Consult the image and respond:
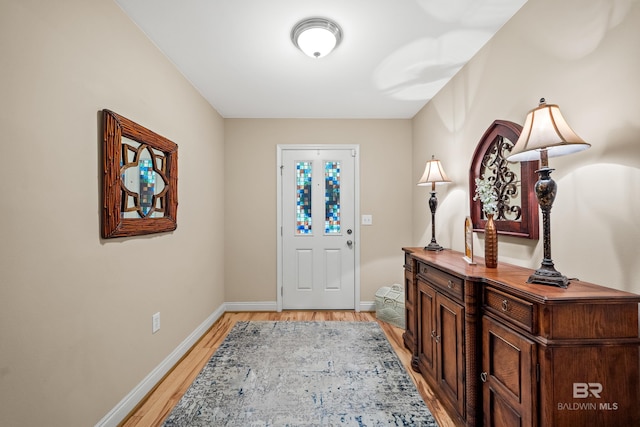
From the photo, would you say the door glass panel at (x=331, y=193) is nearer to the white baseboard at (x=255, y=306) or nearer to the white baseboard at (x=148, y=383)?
the white baseboard at (x=255, y=306)

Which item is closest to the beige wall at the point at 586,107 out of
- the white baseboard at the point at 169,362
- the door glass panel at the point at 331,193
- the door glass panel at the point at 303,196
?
the door glass panel at the point at 331,193

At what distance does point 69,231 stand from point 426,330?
90.2 inches

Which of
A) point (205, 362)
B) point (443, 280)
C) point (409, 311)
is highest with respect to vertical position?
point (443, 280)

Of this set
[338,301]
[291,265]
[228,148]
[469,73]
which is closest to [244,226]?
[291,265]

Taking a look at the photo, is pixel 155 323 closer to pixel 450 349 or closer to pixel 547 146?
pixel 450 349

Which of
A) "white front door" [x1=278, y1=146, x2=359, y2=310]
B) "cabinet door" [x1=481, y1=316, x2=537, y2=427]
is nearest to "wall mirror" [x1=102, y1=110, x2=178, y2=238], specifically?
"white front door" [x1=278, y1=146, x2=359, y2=310]

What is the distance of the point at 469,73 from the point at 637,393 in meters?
2.23

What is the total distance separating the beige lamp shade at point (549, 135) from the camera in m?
1.21

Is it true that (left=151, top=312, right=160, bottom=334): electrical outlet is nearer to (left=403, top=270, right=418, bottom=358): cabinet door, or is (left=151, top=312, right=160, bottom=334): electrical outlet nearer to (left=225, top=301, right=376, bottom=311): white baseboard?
(left=225, top=301, right=376, bottom=311): white baseboard

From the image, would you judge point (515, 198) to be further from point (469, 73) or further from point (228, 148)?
point (228, 148)

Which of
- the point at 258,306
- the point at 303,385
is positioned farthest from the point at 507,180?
the point at 258,306

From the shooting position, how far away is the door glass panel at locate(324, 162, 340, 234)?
3.86 metres

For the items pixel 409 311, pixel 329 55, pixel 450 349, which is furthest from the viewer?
pixel 409 311

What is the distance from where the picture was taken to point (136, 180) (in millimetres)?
1988
